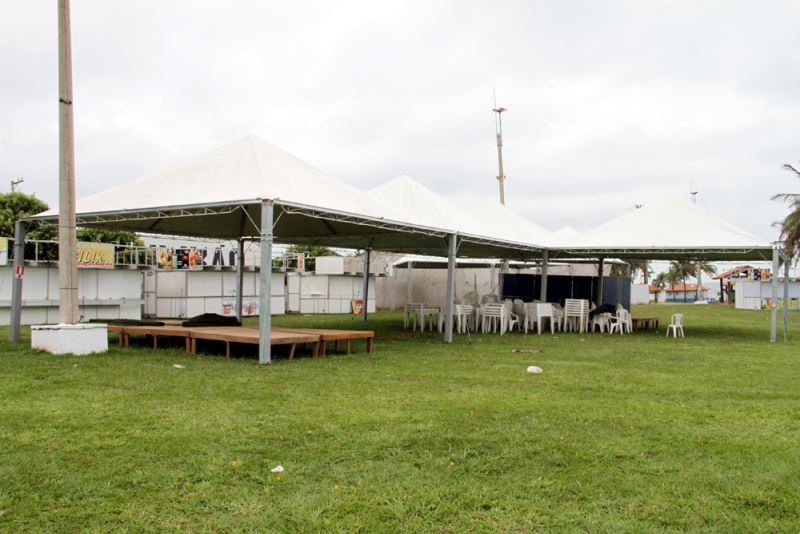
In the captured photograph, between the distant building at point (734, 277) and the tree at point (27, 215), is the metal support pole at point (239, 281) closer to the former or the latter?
the tree at point (27, 215)

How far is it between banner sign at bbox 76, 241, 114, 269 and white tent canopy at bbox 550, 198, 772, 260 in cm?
1347

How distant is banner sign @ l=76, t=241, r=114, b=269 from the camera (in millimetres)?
20016

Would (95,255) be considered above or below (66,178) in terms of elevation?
below

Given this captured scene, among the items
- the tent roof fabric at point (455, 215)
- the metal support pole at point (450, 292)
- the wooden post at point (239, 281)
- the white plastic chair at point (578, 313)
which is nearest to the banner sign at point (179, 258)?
the wooden post at point (239, 281)

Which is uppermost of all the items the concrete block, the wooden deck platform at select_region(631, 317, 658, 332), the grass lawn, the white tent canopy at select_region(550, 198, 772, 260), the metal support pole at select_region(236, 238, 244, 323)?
the white tent canopy at select_region(550, 198, 772, 260)

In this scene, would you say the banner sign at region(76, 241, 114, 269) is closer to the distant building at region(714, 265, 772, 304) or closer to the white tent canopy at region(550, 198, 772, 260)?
the white tent canopy at region(550, 198, 772, 260)

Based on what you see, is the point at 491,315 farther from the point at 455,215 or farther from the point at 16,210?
the point at 16,210

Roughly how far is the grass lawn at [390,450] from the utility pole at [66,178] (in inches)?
62.0

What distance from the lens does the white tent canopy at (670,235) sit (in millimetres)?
16234

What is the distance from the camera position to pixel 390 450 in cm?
495

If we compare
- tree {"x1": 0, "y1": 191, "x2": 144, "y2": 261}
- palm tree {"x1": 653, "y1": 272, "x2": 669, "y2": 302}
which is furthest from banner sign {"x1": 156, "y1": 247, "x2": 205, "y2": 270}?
palm tree {"x1": 653, "y1": 272, "x2": 669, "y2": 302}

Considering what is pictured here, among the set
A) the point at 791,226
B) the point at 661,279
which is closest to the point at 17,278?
the point at 791,226

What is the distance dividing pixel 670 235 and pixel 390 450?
1416 centimetres

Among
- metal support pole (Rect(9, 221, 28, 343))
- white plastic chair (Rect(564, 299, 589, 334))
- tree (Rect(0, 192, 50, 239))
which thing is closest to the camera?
metal support pole (Rect(9, 221, 28, 343))
